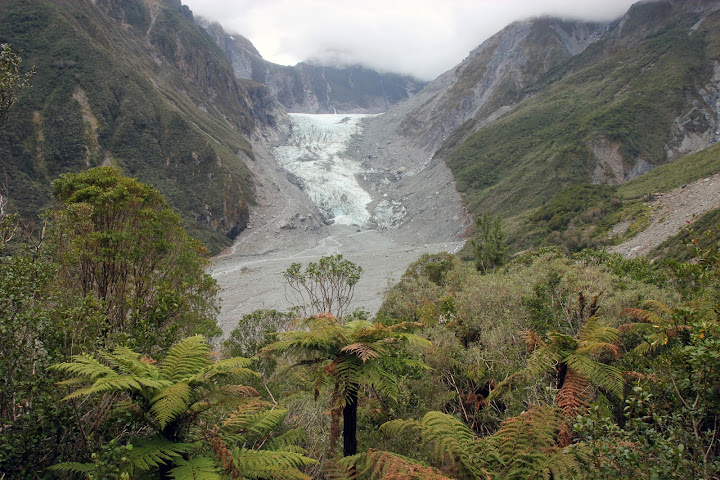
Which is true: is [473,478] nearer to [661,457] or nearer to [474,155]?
[661,457]

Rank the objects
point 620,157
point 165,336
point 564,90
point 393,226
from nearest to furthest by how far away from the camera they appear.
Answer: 1. point 165,336
2. point 620,157
3. point 393,226
4. point 564,90

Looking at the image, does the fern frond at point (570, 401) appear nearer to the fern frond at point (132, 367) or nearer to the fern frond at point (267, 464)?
the fern frond at point (267, 464)

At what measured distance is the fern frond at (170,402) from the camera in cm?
359

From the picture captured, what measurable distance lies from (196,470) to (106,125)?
76.0m

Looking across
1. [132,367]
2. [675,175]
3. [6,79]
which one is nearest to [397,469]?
[132,367]

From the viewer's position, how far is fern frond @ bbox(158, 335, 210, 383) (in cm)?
439

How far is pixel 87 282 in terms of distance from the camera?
10438mm

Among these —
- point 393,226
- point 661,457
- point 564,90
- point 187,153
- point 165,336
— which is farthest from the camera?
point 564,90

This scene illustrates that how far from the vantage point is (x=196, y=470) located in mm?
3523

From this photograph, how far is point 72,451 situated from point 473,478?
4180mm

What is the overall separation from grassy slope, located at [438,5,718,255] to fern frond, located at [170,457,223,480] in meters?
46.7

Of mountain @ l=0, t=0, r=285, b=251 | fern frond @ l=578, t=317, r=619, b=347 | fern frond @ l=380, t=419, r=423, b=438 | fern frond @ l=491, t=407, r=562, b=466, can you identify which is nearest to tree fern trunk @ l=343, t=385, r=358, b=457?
fern frond @ l=380, t=419, r=423, b=438

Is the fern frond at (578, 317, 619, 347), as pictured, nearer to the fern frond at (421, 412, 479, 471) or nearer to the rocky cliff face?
the fern frond at (421, 412, 479, 471)

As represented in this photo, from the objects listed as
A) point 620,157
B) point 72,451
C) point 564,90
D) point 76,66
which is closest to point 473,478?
point 72,451
